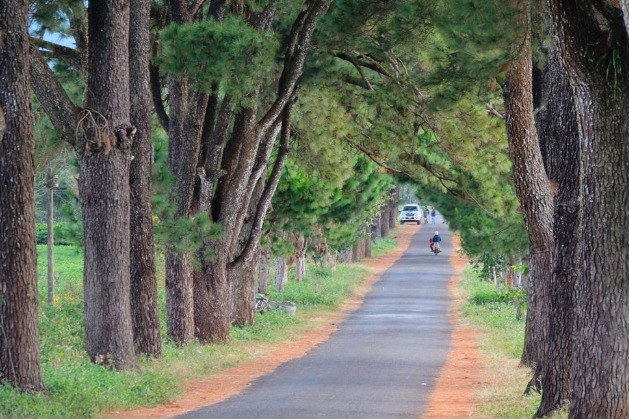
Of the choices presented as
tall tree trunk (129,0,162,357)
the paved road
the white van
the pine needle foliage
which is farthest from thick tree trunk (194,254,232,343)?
the white van

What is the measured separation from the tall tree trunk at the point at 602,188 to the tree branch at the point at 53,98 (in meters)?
7.45

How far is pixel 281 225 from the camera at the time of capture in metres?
32.7

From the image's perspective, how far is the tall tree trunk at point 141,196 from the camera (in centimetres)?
1700

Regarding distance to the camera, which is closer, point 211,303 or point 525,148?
point 525,148

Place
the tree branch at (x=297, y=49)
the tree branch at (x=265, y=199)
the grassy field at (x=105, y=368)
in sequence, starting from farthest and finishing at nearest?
the tree branch at (x=265, y=199)
the tree branch at (x=297, y=49)
the grassy field at (x=105, y=368)

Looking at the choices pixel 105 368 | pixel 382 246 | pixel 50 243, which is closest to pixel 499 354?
pixel 105 368

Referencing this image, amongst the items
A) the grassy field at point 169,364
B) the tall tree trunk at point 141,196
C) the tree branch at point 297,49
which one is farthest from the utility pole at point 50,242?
the tall tree trunk at point 141,196

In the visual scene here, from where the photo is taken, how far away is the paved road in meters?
12.9

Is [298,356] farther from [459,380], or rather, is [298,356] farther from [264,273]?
[264,273]

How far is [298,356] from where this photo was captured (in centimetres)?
2159

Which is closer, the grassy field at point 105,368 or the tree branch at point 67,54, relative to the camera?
the grassy field at point 105,368

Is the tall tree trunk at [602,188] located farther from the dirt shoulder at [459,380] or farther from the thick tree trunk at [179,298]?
the thick tree trunk at [179,298]

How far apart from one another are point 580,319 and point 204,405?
5.70 m

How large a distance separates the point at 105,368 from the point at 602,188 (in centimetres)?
804
